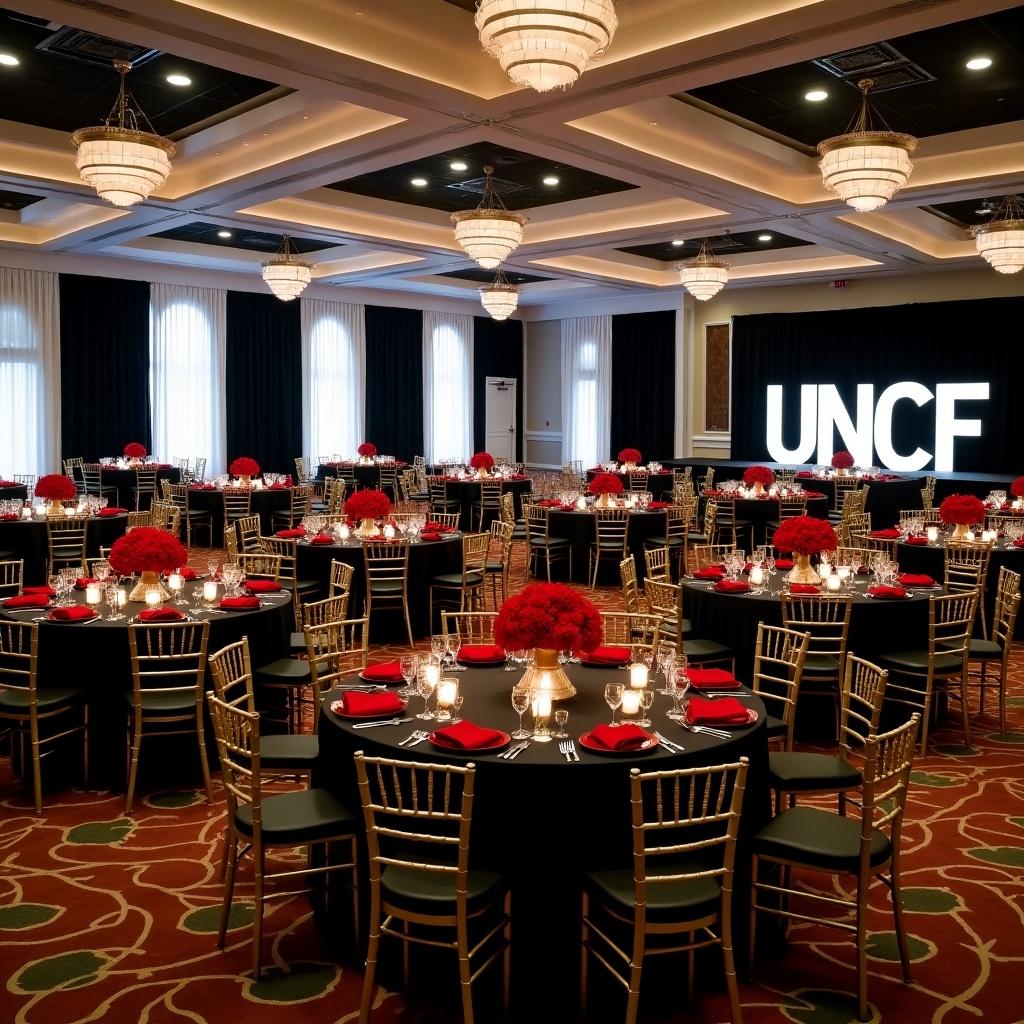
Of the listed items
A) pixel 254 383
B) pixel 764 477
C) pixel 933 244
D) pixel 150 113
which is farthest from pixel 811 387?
pixel 150 113

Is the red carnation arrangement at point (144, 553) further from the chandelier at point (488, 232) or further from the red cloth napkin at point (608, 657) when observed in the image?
the chandelier at point (488, 232)

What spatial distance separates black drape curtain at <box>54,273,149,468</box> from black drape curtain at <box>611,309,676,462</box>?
30.3ft

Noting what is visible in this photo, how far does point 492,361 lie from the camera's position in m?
22.9

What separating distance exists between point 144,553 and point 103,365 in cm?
1231

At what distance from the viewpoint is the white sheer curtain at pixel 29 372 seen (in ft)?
51.4

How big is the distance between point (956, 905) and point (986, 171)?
8.28 meters

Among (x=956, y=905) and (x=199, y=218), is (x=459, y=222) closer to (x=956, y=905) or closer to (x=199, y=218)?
(x=199, y=218)

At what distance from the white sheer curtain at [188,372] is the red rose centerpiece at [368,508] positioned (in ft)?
32.9

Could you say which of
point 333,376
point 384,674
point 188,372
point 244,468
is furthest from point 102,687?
point 333,376

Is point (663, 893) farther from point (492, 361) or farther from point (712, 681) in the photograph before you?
point (492, 361)

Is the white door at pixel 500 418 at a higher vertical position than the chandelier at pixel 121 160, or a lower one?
lower


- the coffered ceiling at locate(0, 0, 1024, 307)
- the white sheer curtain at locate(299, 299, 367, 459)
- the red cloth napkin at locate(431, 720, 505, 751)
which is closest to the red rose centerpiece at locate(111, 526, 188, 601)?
the red cloth napkin at locate(431, 720, 505, 751)

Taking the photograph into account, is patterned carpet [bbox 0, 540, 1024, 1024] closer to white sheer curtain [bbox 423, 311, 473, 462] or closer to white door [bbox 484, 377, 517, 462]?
white sheer curtain [bbox 423, 311, 473, 462]

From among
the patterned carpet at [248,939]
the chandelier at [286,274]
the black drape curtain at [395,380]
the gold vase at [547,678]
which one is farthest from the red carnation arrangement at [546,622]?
the black drape curtain at [395,380]
